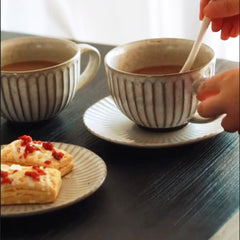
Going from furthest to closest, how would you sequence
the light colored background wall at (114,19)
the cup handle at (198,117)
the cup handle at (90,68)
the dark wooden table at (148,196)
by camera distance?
the light colored background wall at (114,19) < the cup handle at (90,68) < the cup handle at (198,117) < the dark wooden table at (148,196)

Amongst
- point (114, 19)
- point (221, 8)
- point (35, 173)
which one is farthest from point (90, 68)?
point (114, 19)

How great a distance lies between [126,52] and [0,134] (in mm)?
198

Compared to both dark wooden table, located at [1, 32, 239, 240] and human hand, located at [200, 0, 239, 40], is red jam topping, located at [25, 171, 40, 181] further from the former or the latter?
human hand, located at [200, 0, 239, 40]

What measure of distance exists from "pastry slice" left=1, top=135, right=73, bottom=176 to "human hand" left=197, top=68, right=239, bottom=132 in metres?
0.16

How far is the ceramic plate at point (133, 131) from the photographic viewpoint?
2.32 feet

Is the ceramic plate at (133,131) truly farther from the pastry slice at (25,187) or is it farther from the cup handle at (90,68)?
the pastry slice at (25,187)

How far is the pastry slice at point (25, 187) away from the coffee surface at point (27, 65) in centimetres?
21

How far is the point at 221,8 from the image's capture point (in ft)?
2.53

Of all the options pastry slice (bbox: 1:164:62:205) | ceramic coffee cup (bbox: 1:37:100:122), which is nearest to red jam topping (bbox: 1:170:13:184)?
pastry slice (bbox: 1:164:62:205)

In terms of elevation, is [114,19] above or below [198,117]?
below

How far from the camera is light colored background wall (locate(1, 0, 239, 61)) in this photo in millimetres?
1535

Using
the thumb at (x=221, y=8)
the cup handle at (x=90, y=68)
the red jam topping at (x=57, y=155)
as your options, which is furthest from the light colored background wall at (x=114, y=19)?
the red jam topping at (x=57, y=155)

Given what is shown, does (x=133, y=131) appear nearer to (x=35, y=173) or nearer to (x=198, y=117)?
(x=198, y=117)

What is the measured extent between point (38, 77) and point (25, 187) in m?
0.20
